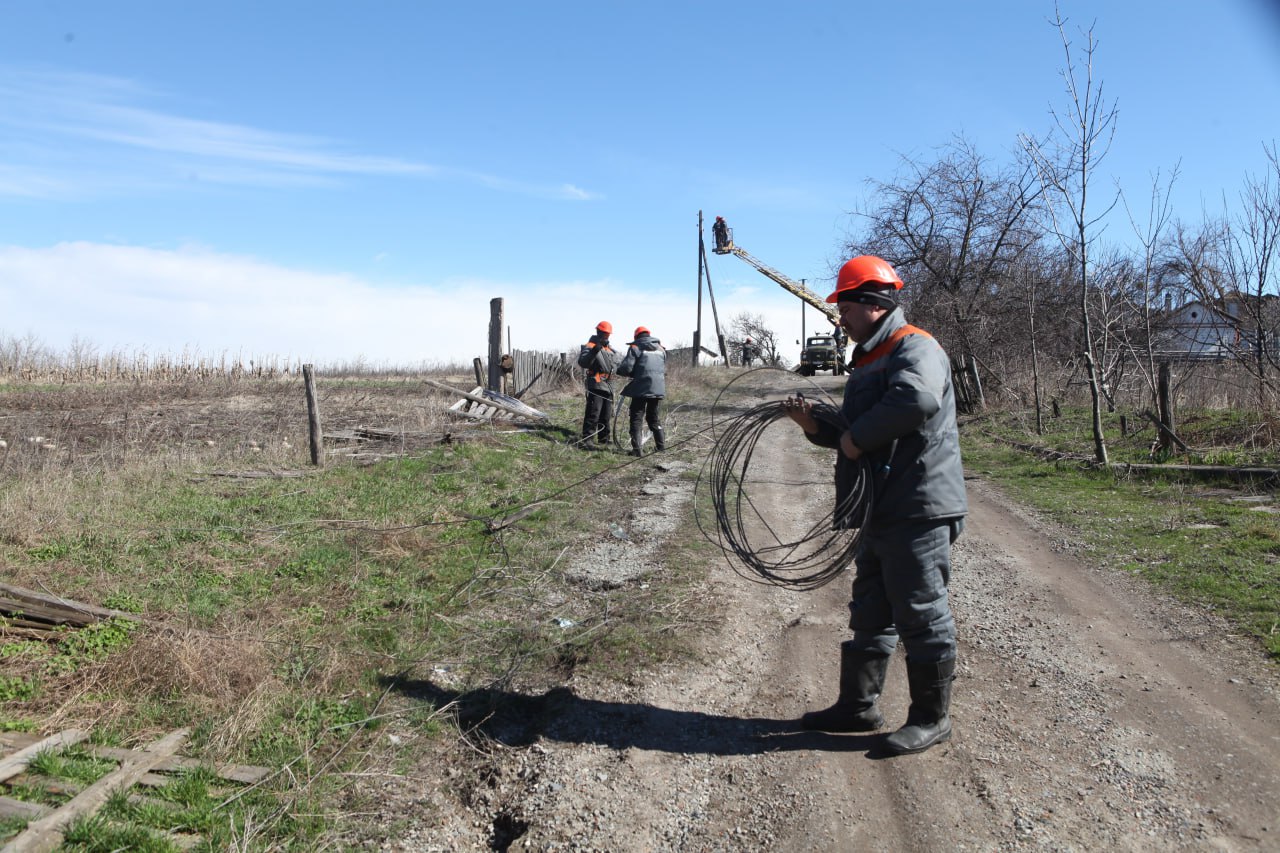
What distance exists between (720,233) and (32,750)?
36283mm

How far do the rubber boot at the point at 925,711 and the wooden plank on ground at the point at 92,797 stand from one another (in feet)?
10.8

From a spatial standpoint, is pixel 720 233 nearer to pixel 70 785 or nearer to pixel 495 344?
pixel 495 344

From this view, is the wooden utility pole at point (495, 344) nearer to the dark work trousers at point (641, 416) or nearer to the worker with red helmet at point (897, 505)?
the dark work trousers at point (641, 416)

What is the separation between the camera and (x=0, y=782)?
3586mm

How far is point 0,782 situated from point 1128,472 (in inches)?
444

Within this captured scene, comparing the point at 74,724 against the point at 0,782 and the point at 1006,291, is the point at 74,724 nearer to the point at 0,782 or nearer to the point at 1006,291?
the point at 0,782

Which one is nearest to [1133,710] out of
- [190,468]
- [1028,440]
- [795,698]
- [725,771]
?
[795,698]

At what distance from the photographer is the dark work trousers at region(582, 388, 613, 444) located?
532 inches

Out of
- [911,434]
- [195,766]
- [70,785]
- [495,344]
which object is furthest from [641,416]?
[70,785]

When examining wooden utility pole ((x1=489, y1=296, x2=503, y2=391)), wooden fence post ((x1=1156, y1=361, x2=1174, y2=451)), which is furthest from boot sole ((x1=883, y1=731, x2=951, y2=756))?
wooden utility pole ((x1=489, y1=296, x2=503, y2=391))

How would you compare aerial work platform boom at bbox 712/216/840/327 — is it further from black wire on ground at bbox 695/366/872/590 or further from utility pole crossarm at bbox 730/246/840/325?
black wire on ground at bbox 695/366/872/590

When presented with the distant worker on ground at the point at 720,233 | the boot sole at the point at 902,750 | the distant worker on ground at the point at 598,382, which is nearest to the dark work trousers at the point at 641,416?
the distant worker on ground at the point at 598,382

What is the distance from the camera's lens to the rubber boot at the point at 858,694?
3928 mm

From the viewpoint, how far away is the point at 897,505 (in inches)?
145
